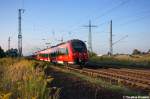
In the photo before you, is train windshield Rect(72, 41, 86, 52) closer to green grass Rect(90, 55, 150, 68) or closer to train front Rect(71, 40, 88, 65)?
train front Rect(71, 40, 88, 65)

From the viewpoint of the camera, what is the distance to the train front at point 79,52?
3047cm

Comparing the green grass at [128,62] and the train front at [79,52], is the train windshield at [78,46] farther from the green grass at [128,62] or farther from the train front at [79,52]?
the green grass at [128,62]

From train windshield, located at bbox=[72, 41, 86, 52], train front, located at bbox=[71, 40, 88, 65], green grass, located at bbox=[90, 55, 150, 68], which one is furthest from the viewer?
green grass, located at bbox=[90, 55, 150, 68]

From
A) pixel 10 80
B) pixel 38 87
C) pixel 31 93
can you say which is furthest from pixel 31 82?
pixel 10 80

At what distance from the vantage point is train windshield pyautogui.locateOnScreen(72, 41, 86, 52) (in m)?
30.9

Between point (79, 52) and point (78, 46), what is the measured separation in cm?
79

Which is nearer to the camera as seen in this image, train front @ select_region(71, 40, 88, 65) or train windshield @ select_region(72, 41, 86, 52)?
train front @ select_region(71, 40, 88, 65)

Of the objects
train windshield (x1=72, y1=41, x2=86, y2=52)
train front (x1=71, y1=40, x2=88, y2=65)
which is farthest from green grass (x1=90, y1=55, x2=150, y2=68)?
train windshield (x1=72, y1=41, x2=86, y2=52)

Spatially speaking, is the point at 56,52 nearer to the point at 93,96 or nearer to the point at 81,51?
the point at 81,51

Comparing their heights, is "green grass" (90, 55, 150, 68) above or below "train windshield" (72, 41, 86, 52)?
below

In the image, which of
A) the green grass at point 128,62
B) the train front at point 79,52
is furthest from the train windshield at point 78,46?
the green grass at point 128,62

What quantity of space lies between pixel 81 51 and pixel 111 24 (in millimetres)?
20849

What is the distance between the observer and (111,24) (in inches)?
1999

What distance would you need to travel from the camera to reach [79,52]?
101ft
